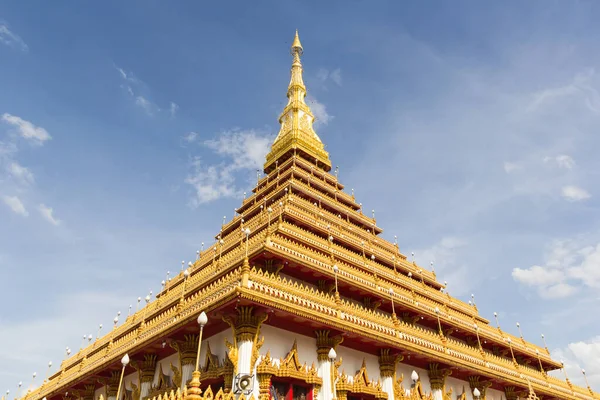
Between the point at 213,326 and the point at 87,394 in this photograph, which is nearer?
the point at 213,326

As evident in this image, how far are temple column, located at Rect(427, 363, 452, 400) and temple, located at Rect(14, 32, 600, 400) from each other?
6 centimetres

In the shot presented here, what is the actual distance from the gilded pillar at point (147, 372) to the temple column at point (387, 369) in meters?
12.0

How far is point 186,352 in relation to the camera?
71.4ft

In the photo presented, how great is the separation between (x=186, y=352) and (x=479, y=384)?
19.1 meters

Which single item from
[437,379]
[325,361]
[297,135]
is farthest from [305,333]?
[297,135]

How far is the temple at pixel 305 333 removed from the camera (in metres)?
19.6

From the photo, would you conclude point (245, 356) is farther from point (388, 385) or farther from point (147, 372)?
point (388, 385)

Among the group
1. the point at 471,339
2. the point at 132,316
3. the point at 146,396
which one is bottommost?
the point at 146,396

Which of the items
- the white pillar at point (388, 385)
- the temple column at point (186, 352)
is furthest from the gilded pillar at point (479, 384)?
the temple column at point (186, 352)

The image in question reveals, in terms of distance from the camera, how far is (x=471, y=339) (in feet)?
115

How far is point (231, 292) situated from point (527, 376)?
25.0m

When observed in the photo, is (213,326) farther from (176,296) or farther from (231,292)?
(176,296)

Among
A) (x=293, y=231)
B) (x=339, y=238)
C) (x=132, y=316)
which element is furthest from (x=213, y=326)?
(x=132, y=316)

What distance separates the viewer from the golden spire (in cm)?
4772
